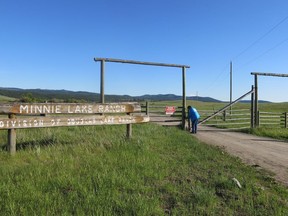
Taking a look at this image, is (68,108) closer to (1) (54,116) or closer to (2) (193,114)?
(1) (54,116)

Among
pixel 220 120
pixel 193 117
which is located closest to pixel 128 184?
pixel 193 117

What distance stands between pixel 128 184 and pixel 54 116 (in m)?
4.07

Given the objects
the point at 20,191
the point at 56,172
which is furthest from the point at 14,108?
the point at 20,191

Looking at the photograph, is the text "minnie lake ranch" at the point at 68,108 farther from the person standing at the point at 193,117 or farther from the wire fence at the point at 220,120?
the wire fence at the point at 220,120

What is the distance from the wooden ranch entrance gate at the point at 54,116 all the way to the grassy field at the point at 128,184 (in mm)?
622

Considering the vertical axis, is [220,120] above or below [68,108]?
below

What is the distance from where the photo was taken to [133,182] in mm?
5410

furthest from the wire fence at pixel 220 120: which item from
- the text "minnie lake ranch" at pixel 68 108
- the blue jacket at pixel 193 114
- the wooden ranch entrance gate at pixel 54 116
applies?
the text "minnie lake ranch" at pixel 68 108

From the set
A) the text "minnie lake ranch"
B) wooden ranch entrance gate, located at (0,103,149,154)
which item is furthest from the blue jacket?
the text "minnie lake ranch"

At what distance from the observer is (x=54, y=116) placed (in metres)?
8.50

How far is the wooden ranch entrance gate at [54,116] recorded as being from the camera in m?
7.42

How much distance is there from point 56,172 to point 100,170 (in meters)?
0.82

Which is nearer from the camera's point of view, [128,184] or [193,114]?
[128,184]

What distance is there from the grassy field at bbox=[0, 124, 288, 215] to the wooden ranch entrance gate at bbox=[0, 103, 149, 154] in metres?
0.62
